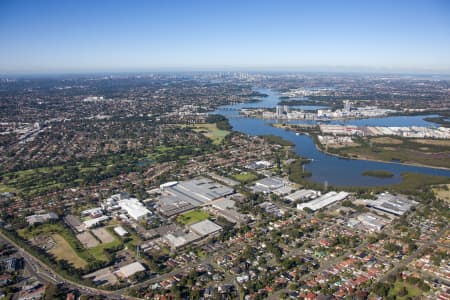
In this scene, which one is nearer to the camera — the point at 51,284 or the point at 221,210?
the point at 51,284

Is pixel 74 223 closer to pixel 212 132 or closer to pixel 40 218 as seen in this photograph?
pixel 40 218

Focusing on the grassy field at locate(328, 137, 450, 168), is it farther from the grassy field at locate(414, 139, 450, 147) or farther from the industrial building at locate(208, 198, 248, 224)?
the industrial building at locate(208, 198, 248, 224)

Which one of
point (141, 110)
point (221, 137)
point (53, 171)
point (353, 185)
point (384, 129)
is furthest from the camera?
point (141, 110)

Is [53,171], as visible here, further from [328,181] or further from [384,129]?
[384,129]

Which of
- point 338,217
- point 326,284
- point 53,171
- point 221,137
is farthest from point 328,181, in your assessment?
point 53,171

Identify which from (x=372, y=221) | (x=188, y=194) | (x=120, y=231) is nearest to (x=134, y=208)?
(x=120, y=231)

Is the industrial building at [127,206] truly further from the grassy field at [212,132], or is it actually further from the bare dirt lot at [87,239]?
the grassy field at [212,132]

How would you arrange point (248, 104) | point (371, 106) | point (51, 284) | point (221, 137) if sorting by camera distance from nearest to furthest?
1. point (51, 284)
2. point (221, 137)
3. point (371, 106)
4. point (248, 104)
